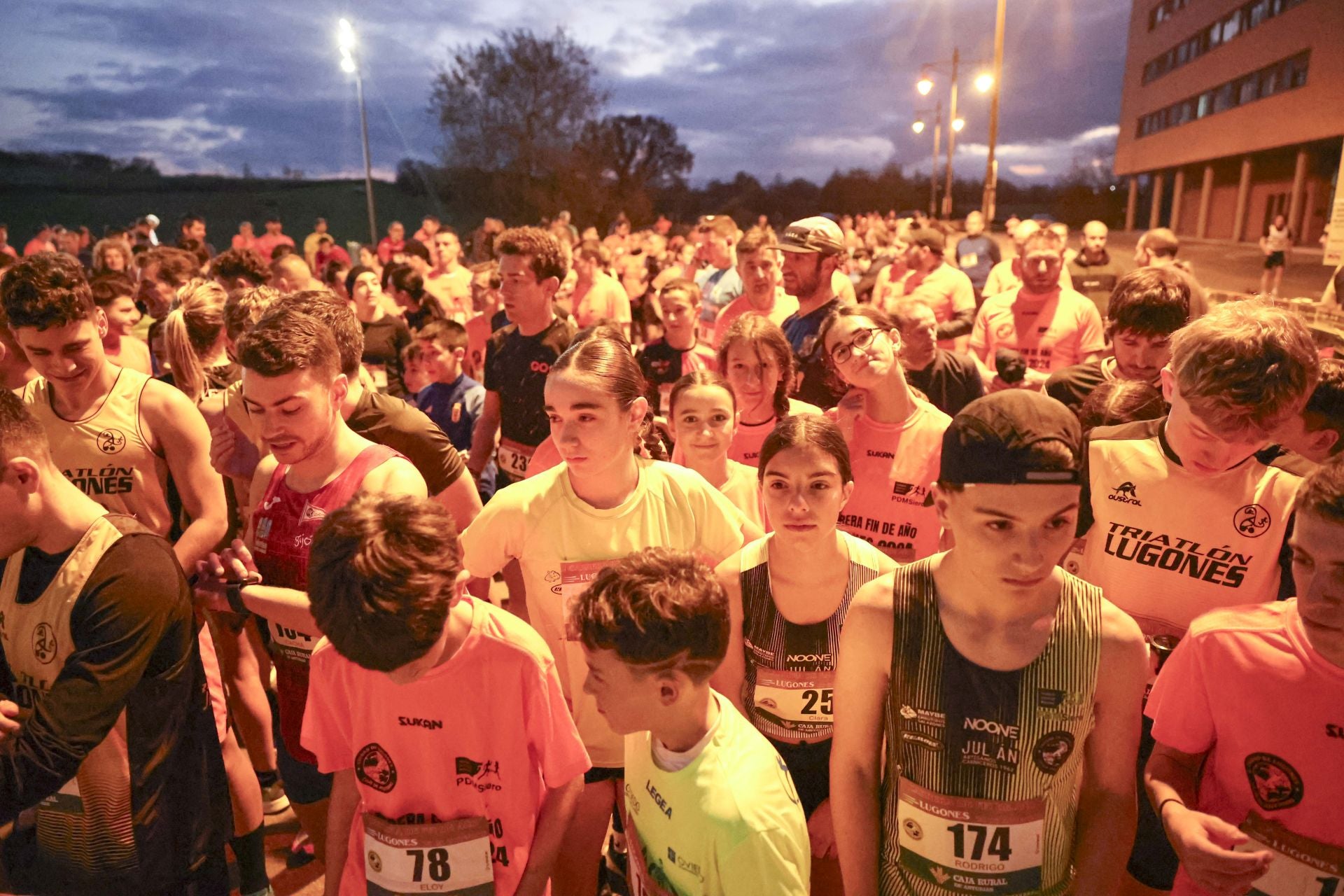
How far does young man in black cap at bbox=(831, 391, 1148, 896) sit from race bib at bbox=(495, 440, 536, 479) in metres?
3.11

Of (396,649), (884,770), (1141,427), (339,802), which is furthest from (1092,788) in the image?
(339,802)

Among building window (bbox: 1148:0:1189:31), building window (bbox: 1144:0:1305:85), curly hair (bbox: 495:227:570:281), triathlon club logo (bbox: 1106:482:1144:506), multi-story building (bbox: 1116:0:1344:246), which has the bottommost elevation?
triathlon club logo (bbox: 1106:482:1144:506)

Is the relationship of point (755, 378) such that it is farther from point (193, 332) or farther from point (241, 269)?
point (241, 269)

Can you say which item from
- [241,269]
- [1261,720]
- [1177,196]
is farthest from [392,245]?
[1177,196]

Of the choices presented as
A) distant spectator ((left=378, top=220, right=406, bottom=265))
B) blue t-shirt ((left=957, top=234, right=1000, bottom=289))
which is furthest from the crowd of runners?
distant spectator ((left=378, top=220, right=406, bottom=265))

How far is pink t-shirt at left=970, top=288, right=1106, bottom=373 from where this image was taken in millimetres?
5562

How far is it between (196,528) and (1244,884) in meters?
3.55

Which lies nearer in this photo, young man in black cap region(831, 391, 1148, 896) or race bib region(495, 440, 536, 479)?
young man in black cap region(831, 391, 1148, 896)

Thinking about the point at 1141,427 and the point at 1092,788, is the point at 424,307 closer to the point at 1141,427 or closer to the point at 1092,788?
the point at 1141,427

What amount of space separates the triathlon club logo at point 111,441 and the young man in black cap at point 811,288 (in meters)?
3.23

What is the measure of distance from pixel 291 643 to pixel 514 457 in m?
2.21

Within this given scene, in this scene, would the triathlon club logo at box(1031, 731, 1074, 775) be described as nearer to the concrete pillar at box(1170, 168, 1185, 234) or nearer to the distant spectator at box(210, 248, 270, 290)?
the distant spectator at box(210, 248, 270, 290)

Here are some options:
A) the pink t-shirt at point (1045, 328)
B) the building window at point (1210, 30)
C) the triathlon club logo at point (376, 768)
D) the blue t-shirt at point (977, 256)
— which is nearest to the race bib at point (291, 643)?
the triathlon club logo at point (376, 768)

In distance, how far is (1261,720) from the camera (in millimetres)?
1787
